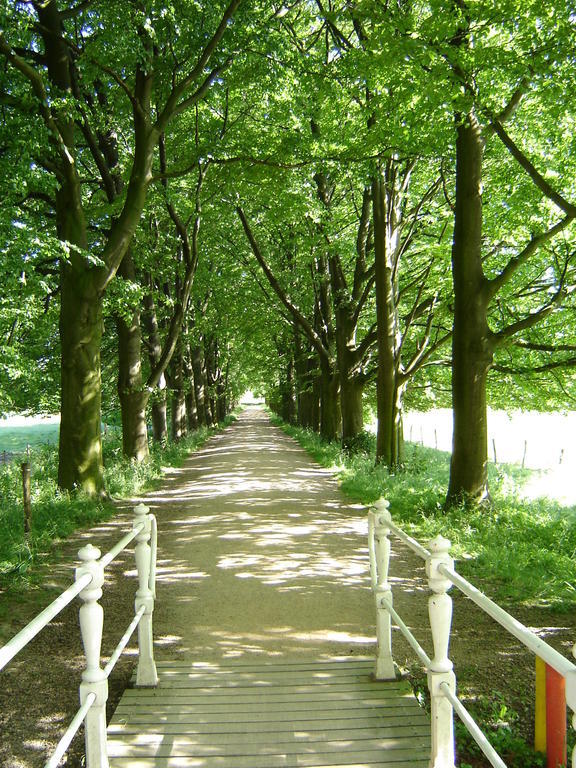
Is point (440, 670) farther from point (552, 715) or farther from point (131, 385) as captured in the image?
point (131, 385)

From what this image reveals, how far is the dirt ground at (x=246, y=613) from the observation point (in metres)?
4.70

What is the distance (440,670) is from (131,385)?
14533 mm

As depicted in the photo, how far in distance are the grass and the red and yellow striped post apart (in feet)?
9.69

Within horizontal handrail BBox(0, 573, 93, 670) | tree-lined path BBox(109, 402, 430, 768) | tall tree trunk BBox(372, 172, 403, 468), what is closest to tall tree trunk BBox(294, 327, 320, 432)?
tall tree trunk BBox(372, 172, 403, 468)

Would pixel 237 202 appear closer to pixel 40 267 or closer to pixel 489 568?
pixel 40 267

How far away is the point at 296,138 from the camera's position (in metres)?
12.2

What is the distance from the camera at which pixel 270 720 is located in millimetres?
4137

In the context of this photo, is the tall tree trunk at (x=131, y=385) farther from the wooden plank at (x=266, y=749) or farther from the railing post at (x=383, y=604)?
the wooden plank at (x=266, y=749)

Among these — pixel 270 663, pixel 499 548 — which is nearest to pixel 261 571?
pixel 270 663

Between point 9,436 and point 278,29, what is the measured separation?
52.1 m

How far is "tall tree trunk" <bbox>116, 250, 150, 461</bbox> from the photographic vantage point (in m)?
16.4

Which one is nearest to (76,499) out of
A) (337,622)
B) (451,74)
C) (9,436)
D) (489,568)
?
(337,622)

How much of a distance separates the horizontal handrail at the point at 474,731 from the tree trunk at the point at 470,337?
7430mm

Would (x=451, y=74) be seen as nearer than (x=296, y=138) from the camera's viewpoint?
Yes
